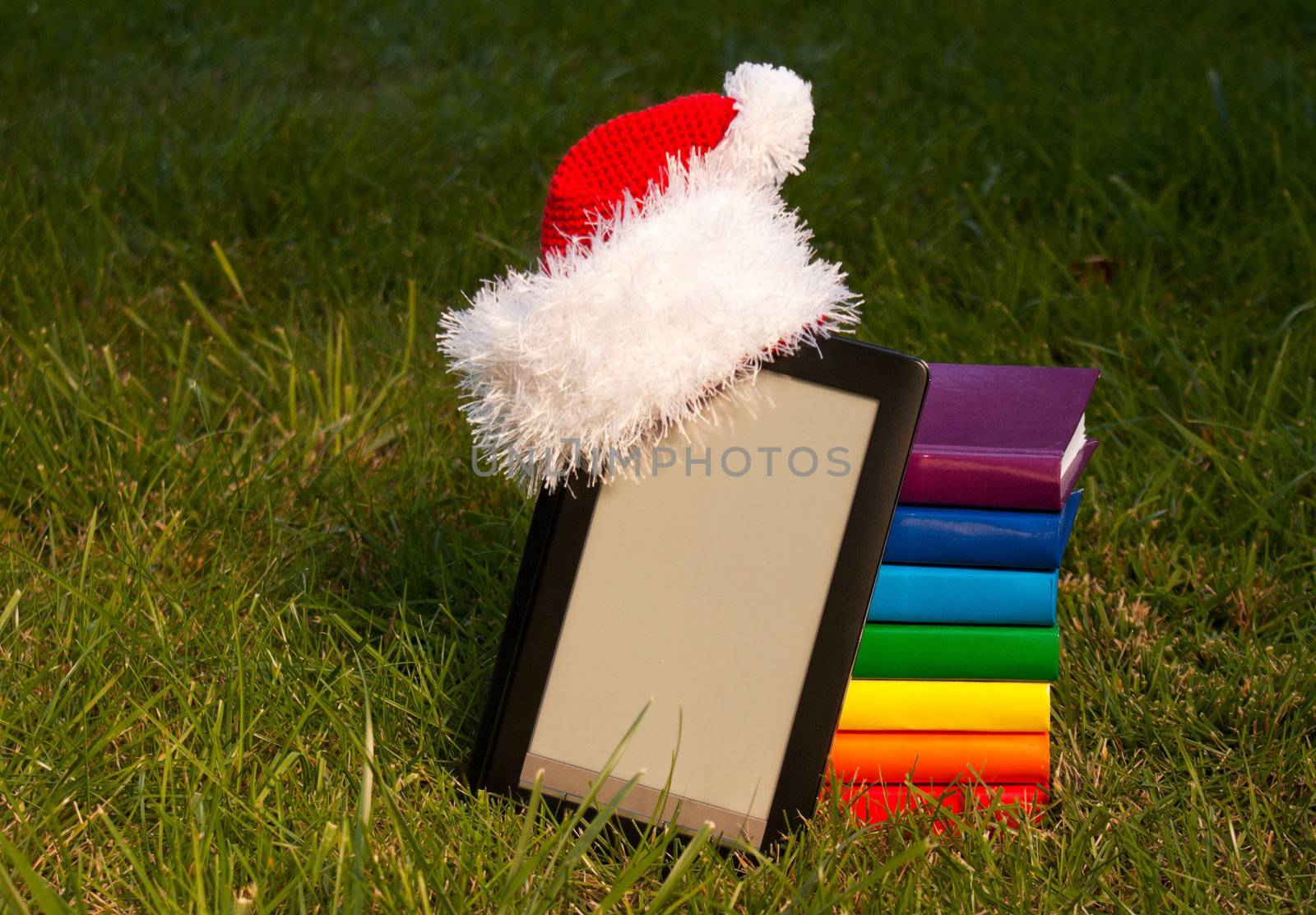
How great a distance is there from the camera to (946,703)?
1.15m

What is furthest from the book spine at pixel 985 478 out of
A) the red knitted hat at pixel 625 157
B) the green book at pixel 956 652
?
the red knitted hat at pixel 625 157

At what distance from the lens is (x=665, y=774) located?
1110 millimetres

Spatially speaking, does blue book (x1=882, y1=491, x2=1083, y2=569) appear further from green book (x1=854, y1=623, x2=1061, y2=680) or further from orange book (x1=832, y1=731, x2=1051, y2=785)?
orange book (x1=832, y1=731, x2=1051, y2=785)

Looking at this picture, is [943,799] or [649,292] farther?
[943,799]

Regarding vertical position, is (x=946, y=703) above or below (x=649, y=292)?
below

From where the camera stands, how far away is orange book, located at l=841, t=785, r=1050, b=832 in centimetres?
115

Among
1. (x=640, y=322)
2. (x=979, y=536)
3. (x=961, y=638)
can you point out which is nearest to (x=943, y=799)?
(x=961, y=638)

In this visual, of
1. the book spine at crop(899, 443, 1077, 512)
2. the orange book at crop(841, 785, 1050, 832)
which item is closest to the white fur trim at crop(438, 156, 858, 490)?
the book spine at crop(899, 443, 1077, 512)

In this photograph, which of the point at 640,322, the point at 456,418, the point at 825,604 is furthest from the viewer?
the point at 456,418

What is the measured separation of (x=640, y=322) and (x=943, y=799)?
0.55 metres

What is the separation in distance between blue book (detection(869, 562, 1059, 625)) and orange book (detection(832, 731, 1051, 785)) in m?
0.11

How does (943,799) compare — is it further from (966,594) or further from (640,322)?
(640,322)

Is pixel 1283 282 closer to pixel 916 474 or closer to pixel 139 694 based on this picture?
pixel 916 474

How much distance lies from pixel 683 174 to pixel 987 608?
0.49 m
